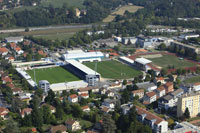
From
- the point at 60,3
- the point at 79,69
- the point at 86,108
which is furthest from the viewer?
the point at 60,3

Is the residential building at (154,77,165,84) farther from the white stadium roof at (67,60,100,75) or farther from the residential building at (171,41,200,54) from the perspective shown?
the residential building at (171,41,200,54)

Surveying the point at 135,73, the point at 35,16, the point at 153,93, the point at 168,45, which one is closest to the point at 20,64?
the point at 135,73

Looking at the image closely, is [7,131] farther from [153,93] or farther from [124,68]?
[124,68]

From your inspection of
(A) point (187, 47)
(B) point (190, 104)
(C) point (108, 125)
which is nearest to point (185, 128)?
(B) point (190, 104)

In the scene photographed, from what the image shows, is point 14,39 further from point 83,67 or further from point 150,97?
point 150,97

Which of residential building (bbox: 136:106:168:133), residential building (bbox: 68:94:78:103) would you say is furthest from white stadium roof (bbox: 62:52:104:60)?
residential building (bbox: 136:106:168:133)

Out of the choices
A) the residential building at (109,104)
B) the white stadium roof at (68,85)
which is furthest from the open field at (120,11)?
the residential building at (109,104)

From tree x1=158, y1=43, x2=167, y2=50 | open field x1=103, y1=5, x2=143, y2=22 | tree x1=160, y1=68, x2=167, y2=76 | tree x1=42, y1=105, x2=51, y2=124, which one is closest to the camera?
tree x1=42, y1=105, x2=51, y2=124
